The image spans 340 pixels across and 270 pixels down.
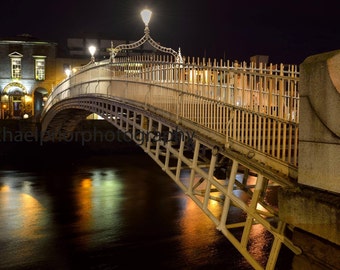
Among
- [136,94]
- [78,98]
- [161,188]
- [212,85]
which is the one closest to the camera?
[212,85]

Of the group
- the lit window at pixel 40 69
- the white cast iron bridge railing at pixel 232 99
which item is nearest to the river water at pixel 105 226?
the white cast iron bridge railing at pixel 232 99

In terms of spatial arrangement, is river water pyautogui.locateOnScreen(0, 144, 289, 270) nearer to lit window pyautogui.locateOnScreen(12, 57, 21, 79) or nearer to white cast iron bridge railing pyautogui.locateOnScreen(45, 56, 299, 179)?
white cast iron bridge railing pyautogui.locateOnScreen(45, 56, 299, 179)

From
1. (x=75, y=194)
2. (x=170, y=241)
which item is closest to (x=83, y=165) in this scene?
(x=75, y=194)

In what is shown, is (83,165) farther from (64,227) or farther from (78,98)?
(64,227)

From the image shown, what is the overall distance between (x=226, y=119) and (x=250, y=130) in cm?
116

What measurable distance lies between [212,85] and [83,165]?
27.2m

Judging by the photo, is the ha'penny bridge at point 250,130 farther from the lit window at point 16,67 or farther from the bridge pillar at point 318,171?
the lit window at point 16,67

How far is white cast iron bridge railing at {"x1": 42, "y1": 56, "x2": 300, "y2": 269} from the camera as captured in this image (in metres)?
6.95

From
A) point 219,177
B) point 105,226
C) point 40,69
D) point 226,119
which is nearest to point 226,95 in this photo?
point 226,119

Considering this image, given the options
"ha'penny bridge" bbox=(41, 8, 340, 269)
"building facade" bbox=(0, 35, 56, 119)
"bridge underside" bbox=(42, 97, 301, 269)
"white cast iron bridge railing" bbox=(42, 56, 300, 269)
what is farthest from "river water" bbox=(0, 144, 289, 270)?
"building facade" bbox=(0, 35, 56, 119)

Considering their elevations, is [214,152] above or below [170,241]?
above

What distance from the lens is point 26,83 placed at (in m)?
53.2

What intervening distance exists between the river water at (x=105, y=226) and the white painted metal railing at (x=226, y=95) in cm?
493

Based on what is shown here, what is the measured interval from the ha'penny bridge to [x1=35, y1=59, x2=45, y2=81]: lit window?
36137 millimetres
